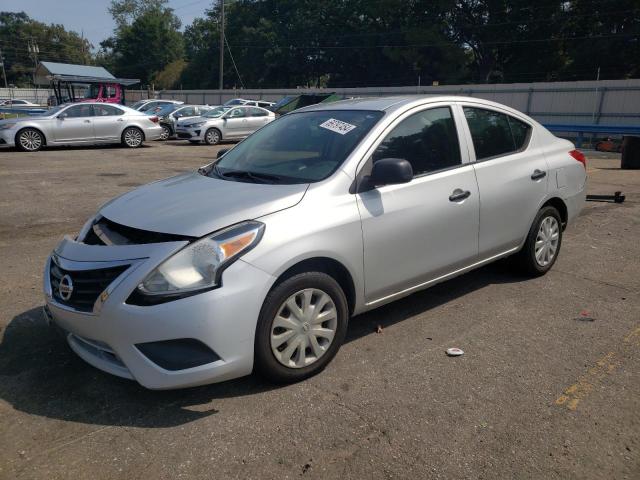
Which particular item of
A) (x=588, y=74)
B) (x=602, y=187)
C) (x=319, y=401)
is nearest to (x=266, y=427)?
(x=319, y=401)

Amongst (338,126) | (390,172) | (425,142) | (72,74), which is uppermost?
(72,74)

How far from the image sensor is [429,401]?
3.09 meters

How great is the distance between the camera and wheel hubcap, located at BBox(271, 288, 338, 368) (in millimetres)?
3127

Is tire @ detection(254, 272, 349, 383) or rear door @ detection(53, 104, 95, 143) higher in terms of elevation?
rear door @ detection(53, 104, 95, 143)

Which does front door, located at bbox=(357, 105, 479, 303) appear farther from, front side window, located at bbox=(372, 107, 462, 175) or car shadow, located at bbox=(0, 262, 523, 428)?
car shadow, located at bbox=(0, 262, 523, 428)

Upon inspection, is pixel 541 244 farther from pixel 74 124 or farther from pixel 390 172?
pixel 74 124

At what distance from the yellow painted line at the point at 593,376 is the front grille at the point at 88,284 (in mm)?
2568

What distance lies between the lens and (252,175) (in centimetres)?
383

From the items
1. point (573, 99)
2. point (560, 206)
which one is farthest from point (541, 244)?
point (573, 99)

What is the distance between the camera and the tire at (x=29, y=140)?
15.6 meters

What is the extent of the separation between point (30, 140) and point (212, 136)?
611 centimetres

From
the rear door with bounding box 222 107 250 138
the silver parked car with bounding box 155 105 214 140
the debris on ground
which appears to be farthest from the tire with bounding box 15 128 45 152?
the debris on ground

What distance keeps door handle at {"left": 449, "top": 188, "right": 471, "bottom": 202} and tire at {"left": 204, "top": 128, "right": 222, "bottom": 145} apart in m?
16.6

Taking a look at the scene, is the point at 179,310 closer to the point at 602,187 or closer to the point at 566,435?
the point at 566,435
